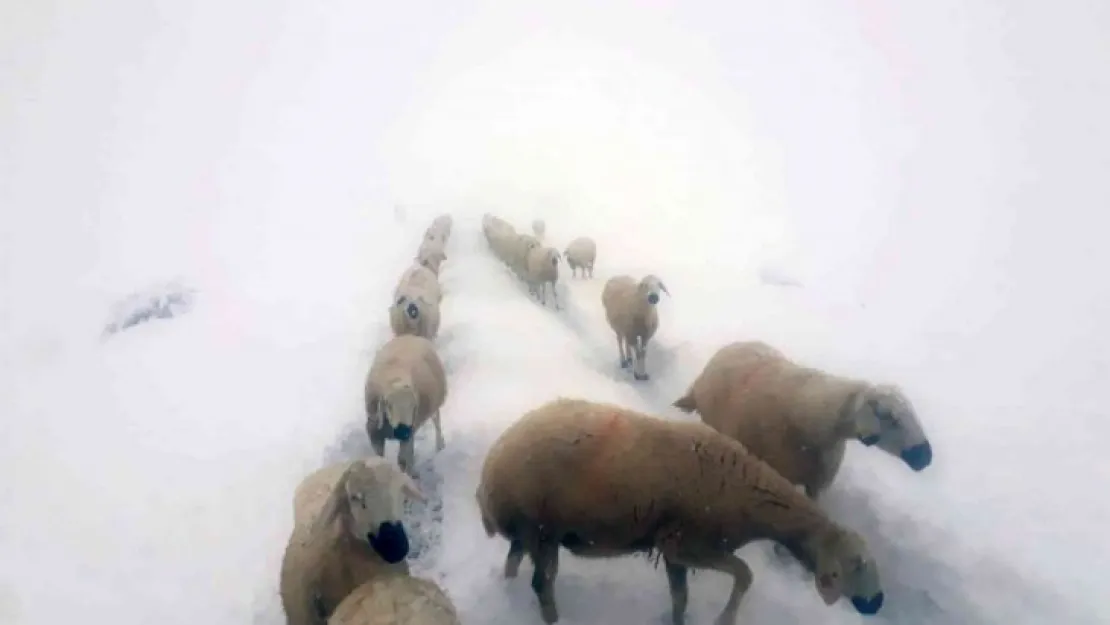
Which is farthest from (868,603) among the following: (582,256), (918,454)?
(582,256)

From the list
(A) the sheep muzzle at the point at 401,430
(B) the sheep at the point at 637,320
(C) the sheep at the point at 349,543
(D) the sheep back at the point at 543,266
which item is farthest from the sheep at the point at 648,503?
(D) the sheep back at the point at 543,266

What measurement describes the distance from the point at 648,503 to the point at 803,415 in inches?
67.4

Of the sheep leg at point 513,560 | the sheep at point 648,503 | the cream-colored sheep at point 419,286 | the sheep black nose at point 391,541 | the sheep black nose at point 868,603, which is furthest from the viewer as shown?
the cream-colored sheep at point 419,286

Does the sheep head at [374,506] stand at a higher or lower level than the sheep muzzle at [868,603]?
higher

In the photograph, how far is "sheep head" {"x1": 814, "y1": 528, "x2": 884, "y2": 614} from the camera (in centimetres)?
371

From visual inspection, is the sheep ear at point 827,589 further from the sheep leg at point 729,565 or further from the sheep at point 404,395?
the sheep at point 404,395

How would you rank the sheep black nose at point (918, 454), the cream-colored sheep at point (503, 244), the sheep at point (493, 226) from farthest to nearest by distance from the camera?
the sheep at point (493, 226) → the cream-colored sheep at point (503, 244) → the sheep black nose at point (918, 454)

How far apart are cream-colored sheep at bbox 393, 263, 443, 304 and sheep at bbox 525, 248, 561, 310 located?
2246 millimetres

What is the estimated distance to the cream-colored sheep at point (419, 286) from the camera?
883 cm

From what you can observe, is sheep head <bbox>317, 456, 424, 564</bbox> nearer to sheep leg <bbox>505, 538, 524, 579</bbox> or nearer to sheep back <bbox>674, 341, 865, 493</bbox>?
sheep leg <bbox>505, 538, 524, 579</bbox>

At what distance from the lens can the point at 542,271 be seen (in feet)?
39.0

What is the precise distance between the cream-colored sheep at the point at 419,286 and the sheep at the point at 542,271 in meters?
2.25

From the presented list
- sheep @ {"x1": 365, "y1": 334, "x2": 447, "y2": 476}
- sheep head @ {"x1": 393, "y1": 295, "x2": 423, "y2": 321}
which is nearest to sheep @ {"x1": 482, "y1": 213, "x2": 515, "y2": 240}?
sheep head @ {"x1": 393, "y1": 295, "x2": 423, "y2": 321}

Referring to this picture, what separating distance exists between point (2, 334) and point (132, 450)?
13.2ft
